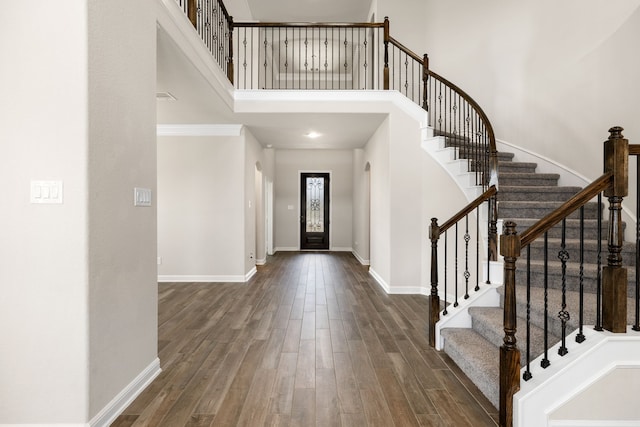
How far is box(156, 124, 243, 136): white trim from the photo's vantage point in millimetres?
5637

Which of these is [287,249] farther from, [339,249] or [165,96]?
[165,96]

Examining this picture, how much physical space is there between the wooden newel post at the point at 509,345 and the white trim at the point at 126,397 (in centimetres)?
215

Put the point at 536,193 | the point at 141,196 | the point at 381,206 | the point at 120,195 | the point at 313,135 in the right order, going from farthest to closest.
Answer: the point at 313,135 < the point at 381,206 < the point at 536,193 < the point at 141,196 < the point at 120,195

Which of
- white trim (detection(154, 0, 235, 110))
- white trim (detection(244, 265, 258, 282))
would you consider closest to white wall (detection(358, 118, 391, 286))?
white trim (detection(244, 265, 258, 282))

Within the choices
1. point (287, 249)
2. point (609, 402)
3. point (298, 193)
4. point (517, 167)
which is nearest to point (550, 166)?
point (517, 167)

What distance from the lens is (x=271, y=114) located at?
16.6 feet

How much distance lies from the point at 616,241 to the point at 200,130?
543 cm

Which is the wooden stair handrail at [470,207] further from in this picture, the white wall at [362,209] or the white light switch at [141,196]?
the white wall at [362,209]

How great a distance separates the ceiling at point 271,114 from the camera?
3.48 metres

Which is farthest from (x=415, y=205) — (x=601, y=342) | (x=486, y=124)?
(x=601, y=342)

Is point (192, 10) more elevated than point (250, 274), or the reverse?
point (192, 10)

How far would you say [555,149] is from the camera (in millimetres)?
4383
